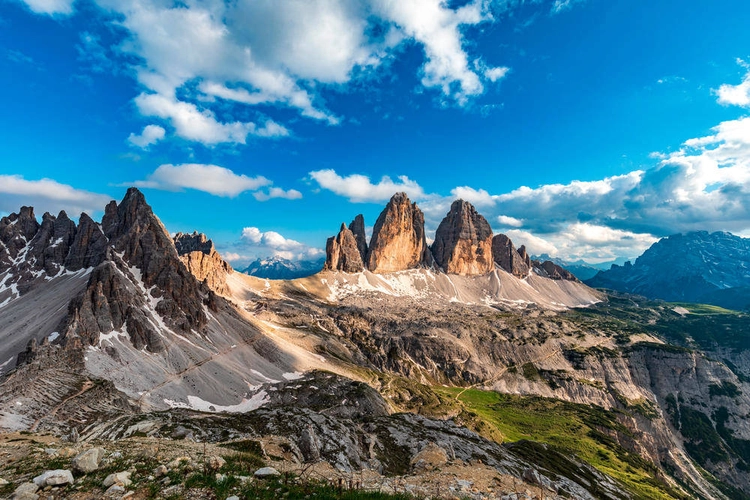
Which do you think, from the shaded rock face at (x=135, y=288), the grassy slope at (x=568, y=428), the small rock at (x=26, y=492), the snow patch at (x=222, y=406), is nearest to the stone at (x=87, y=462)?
the small rock at (x=26, y=492)

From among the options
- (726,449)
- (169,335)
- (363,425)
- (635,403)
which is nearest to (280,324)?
(169,335)

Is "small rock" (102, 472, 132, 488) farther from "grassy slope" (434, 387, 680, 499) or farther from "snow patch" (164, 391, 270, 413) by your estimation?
"grassy slope" (434, 387, 680, 499)

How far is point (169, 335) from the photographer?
115 meters

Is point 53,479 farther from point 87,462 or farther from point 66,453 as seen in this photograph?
point 66,453

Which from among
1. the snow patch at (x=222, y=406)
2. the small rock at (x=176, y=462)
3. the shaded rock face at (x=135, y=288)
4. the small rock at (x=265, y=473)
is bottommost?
the snow patch at (x=222, y=406)

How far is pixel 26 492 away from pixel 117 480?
2.84 m

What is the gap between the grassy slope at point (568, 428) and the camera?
11427 centimetres

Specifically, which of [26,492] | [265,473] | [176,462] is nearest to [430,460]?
[265,473]

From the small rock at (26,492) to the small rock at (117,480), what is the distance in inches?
83.3

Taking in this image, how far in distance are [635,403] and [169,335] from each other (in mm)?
221224

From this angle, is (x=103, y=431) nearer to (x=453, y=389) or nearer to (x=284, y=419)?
(x=284, y=419)

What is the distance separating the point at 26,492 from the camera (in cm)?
1355

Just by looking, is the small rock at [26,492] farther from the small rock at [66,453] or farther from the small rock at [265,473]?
the small rock at [265,473]

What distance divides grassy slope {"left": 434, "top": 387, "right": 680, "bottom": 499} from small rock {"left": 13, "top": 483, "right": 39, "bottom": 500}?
124 metres
